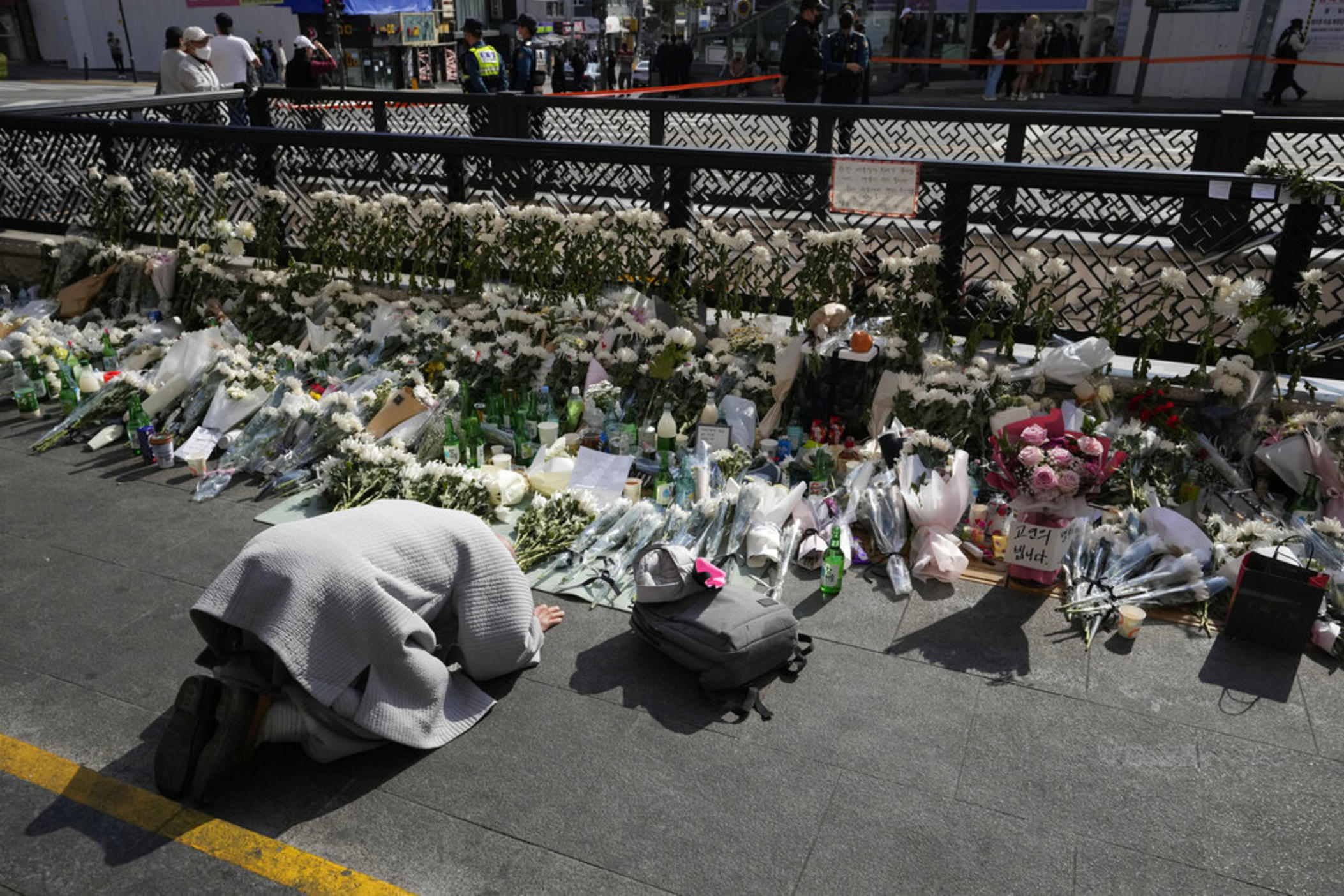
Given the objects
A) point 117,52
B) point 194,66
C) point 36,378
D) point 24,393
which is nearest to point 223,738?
point 24,393

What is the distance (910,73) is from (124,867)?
2771 cm

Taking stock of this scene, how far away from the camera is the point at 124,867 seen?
130 inches

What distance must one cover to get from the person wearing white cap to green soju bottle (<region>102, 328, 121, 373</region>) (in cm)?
465

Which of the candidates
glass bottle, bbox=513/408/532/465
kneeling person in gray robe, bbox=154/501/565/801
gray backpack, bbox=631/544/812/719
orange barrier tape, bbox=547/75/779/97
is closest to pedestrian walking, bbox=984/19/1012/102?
orange barrier tape, bbox=547/75/779/97

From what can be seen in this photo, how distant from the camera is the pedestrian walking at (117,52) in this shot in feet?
114

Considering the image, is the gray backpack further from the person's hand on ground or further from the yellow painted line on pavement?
the yellow painted line on pavement

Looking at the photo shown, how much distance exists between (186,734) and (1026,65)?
77.8 ft

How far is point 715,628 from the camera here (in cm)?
407

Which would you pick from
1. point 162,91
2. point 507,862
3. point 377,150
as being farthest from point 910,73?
point 507,862

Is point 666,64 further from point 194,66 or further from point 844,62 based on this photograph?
point 194,66

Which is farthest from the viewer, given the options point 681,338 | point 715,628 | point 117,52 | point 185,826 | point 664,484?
point 117,52

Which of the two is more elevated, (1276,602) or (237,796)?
(1276,602)

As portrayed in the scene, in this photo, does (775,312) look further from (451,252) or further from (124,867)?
(124,867)

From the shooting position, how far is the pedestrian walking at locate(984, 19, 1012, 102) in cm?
2309
